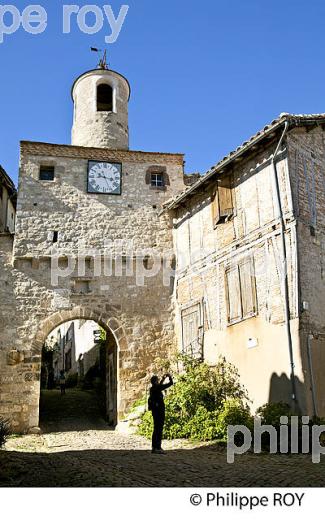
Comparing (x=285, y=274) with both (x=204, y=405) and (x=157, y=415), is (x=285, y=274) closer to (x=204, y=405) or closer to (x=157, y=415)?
(x=204, y=405)

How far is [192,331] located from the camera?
1487 cm

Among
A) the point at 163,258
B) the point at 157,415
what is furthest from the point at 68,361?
the point at 157,415

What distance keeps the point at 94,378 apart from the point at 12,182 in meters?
8.99

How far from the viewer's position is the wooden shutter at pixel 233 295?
42.6ft

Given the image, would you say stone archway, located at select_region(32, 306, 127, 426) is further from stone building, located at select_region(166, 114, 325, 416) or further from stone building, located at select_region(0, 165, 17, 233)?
stone building, located at select_region(0, 165, 17, 233)

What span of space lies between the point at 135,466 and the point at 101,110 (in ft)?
46.5

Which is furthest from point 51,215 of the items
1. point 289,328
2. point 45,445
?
point 289,328

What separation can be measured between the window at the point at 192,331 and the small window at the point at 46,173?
575 centimetres

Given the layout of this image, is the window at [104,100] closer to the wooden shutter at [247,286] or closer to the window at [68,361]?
the wooden shutter at [247,286]

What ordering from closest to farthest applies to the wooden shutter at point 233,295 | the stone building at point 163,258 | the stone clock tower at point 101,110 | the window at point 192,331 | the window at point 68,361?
1. the stone building at point 163,258
2. the wooden shutter at point 233,295
3. the window at point 192,331
4. the stone clock tower at point 101,110
5. the window at point 68,361

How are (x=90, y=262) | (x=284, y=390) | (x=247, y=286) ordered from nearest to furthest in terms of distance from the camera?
(x=284, y=390) → (x=247, y=286) → (x=90, y=262)

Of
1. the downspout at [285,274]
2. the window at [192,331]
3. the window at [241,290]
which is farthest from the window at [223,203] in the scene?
the window at [192,331]

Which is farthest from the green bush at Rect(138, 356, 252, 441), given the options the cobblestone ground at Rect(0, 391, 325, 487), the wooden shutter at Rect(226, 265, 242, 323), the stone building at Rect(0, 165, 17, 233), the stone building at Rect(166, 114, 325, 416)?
the stone building at Rect(0, 165, 17, 233)

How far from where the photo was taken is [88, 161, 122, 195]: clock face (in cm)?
1666
